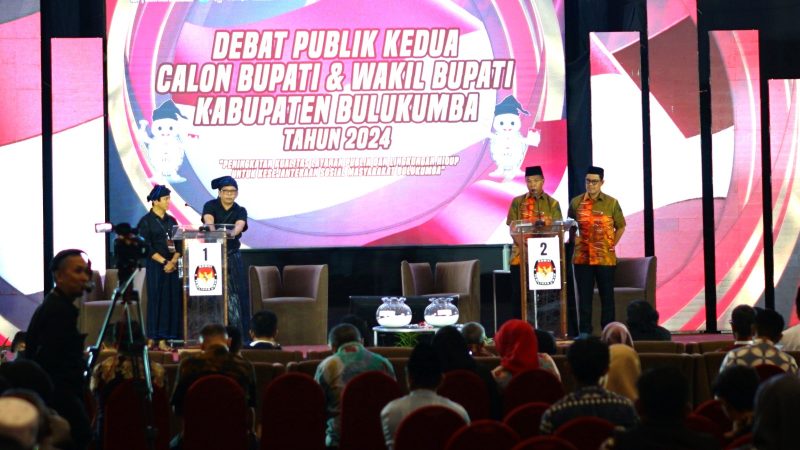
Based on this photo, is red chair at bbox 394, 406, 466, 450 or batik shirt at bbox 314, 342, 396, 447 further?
batik shirt at bbox 314, 342, 396, 447

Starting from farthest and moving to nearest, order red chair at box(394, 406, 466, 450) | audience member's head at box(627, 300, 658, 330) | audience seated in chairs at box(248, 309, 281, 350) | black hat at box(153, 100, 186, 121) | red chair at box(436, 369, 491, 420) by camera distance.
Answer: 1. black hat at box(153, 100, 186, 121)
2. audience member's head at box(627, 300, 658, 330)
3. audience seated in chairs at box(248, 309, 281, 350)
4. red chair at box(436, 369, 491, 420)
5. red chair at box(394, 406, 466, 450)

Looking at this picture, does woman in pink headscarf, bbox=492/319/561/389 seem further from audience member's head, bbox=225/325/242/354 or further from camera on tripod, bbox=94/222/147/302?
camera on tripod, bbox=94/222/147/302

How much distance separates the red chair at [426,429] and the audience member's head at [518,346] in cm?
149

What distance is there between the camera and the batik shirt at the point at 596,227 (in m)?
9.18

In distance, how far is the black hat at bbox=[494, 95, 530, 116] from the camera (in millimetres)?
10695

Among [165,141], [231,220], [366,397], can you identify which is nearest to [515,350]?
[366,397]

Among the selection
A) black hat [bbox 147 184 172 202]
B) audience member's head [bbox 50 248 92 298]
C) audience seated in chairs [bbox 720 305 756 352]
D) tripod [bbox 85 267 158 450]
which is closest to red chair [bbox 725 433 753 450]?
tripod [bbox 85 267 158 450]

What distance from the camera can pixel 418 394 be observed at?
15.1ft

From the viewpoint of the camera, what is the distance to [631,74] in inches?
426

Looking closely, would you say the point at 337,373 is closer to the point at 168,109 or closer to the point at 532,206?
the point at 532,206

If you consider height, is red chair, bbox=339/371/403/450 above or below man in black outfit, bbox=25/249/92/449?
below

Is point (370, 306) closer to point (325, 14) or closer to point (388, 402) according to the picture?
point (325, 14)

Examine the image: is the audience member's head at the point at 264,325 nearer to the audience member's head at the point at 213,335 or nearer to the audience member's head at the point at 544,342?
the audience member's head at the point at 213,335

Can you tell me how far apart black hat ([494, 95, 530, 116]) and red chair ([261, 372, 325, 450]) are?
6.01 metres
